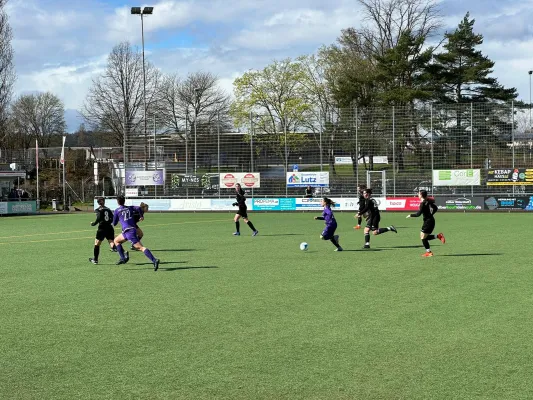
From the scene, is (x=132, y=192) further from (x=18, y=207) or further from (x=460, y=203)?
(x=460, y=203)

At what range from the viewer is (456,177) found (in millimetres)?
40188

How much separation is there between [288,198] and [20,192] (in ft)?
68.7

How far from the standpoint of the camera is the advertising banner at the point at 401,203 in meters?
39.6

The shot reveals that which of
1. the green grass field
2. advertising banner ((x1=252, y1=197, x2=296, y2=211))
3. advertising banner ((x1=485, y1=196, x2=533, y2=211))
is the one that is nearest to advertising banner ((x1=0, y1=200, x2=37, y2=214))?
advertising banner ((x1=252, y1=197, x2=296, y2=211))

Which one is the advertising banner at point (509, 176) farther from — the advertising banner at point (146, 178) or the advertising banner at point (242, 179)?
the advertising banner at point (146, 178)

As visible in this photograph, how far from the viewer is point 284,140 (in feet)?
144

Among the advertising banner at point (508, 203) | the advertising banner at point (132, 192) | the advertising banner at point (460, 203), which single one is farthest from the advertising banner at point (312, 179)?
the advertising banner at point (132, 192)

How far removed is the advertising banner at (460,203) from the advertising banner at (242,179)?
12.2 meters

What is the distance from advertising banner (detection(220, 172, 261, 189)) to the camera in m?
43.0

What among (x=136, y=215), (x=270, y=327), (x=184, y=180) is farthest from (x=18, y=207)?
(x=270, y=327)

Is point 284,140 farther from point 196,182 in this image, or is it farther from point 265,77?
point 265,77

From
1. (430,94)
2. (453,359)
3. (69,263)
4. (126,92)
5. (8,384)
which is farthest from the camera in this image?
(126,92)

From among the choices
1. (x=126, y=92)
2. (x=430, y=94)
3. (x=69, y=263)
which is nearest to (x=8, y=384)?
(x=69, y=263)

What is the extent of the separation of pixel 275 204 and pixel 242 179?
3141 mm
